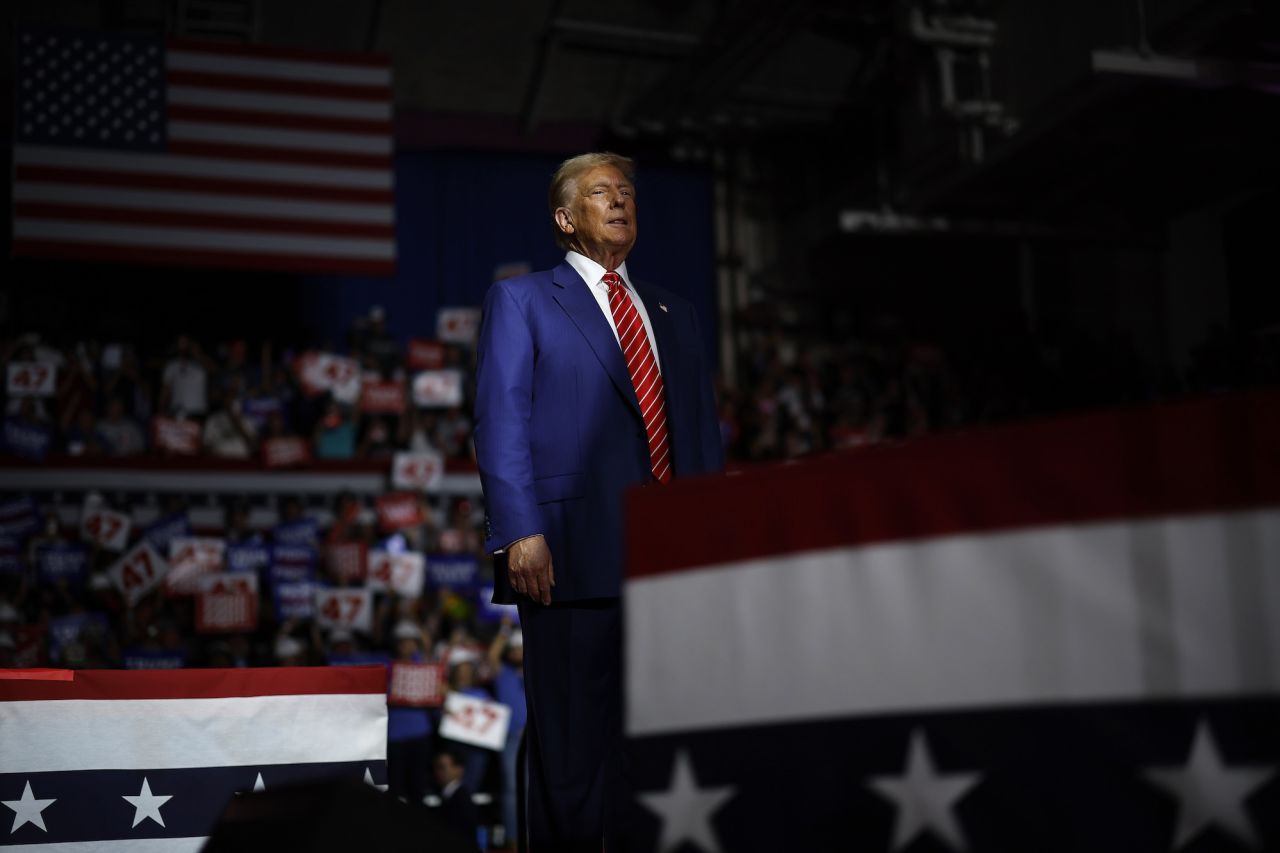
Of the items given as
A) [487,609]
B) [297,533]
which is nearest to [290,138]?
[297,533]

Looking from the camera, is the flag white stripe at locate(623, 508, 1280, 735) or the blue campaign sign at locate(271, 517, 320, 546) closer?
the flag white stripe at locate(623, 508, 1280, 735)

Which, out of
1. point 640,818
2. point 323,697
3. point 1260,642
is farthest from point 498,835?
point 1260,642

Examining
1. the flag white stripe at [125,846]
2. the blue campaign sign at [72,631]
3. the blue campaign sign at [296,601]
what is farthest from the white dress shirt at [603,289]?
the blue campaign sign at [296,601]

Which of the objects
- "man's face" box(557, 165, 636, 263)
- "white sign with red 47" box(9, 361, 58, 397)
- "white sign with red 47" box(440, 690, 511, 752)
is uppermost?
"white sign with red 47" box(9, 361, 58, 397)

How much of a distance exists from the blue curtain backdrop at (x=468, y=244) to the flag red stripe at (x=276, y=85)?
405 cm

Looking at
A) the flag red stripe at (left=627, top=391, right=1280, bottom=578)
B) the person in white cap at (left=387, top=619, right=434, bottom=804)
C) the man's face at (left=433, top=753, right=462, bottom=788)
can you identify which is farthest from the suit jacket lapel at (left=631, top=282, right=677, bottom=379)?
the man's face at (left=433, top=753, right=462, bottom=788)

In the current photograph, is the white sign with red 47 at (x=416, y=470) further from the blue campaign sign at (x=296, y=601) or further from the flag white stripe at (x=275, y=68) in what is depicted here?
the flag white stripe at (x=275, y=68)

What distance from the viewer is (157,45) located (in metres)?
8.28

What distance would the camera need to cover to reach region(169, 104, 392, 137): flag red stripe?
842 cm

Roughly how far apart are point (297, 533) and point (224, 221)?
2.14 metres

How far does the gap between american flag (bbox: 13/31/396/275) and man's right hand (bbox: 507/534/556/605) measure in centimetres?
661

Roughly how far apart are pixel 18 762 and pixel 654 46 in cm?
1112

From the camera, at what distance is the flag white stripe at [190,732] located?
7.81 feet

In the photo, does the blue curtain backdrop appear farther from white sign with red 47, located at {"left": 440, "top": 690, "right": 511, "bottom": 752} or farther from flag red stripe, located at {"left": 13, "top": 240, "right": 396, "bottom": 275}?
white sign with red 47, located at {"left": 440, "top": 690, "right": 511, "bottom": 752}
